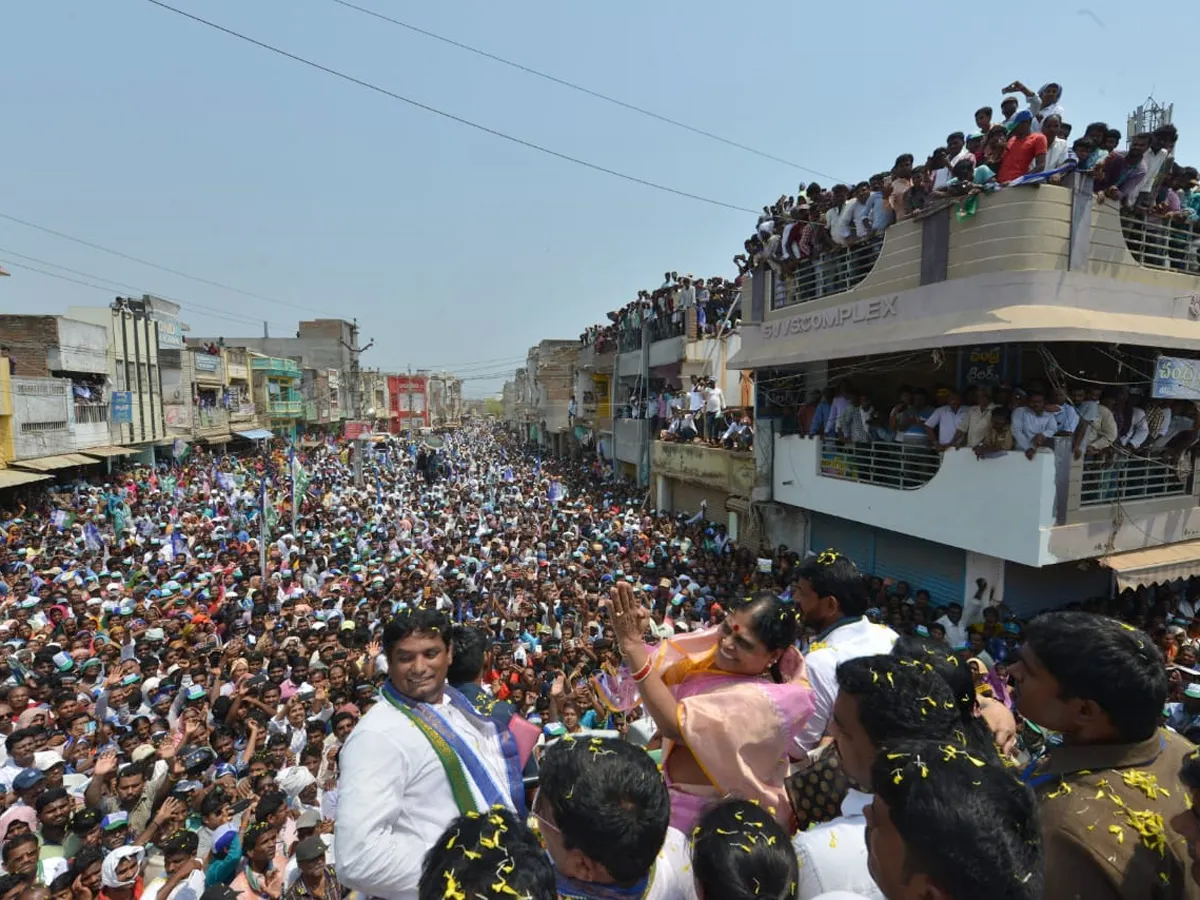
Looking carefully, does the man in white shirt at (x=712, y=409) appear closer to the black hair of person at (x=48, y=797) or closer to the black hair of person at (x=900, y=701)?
the black hair of person at (x=48, y=797)

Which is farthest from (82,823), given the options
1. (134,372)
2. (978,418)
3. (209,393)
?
(209,393)

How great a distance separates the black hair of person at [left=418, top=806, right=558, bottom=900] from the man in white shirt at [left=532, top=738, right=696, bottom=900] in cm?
11

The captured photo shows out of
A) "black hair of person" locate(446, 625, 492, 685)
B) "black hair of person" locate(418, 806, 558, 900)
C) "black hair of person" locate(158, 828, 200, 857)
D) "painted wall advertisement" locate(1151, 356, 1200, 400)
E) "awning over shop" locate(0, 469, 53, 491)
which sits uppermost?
"painted wall advertisement" locate(1151, 356, 1200, 400)

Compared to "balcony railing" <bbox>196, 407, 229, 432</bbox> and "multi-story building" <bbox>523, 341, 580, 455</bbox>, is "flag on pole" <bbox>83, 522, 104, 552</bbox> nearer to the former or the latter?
"balcony railing" <bbox>196, 407, 229, 432</bbox>

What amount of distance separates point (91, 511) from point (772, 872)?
777 inches

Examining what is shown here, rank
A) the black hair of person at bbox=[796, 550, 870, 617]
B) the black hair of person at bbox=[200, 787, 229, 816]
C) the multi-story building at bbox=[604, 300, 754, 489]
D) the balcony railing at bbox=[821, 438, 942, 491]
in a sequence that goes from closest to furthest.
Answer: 1. the black hair of person at bbox=[796, 550, 870, 617]
2. the black hair of person at bbox=[200, 787, 229, 816]
3. the balcony railing at bbox=[821, 438, 942, 491]
4. the multi-story building at bbox=[604, 300, 754, 489]

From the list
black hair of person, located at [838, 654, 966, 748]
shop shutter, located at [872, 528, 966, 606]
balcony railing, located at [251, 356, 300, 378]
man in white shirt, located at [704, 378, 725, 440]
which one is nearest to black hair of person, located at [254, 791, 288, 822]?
black hair of person, located at [838, 654, 966, 748]

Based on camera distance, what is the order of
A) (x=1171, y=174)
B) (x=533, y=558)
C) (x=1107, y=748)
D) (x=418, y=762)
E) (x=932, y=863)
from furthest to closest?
(x=533, y=558), (x=1171, y=174), (x=418, y=762), (x=1107, y=748), (x=932, y=863)

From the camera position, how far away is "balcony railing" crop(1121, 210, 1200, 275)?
28.5 feet

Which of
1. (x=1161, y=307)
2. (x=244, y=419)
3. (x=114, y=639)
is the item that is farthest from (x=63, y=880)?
(x=244, y=419)

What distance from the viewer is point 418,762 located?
1.99 metres

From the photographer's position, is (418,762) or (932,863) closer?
(932,863)

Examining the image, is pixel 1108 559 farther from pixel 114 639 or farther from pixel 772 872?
pixel 114 639

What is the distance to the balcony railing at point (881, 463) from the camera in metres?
9.94
